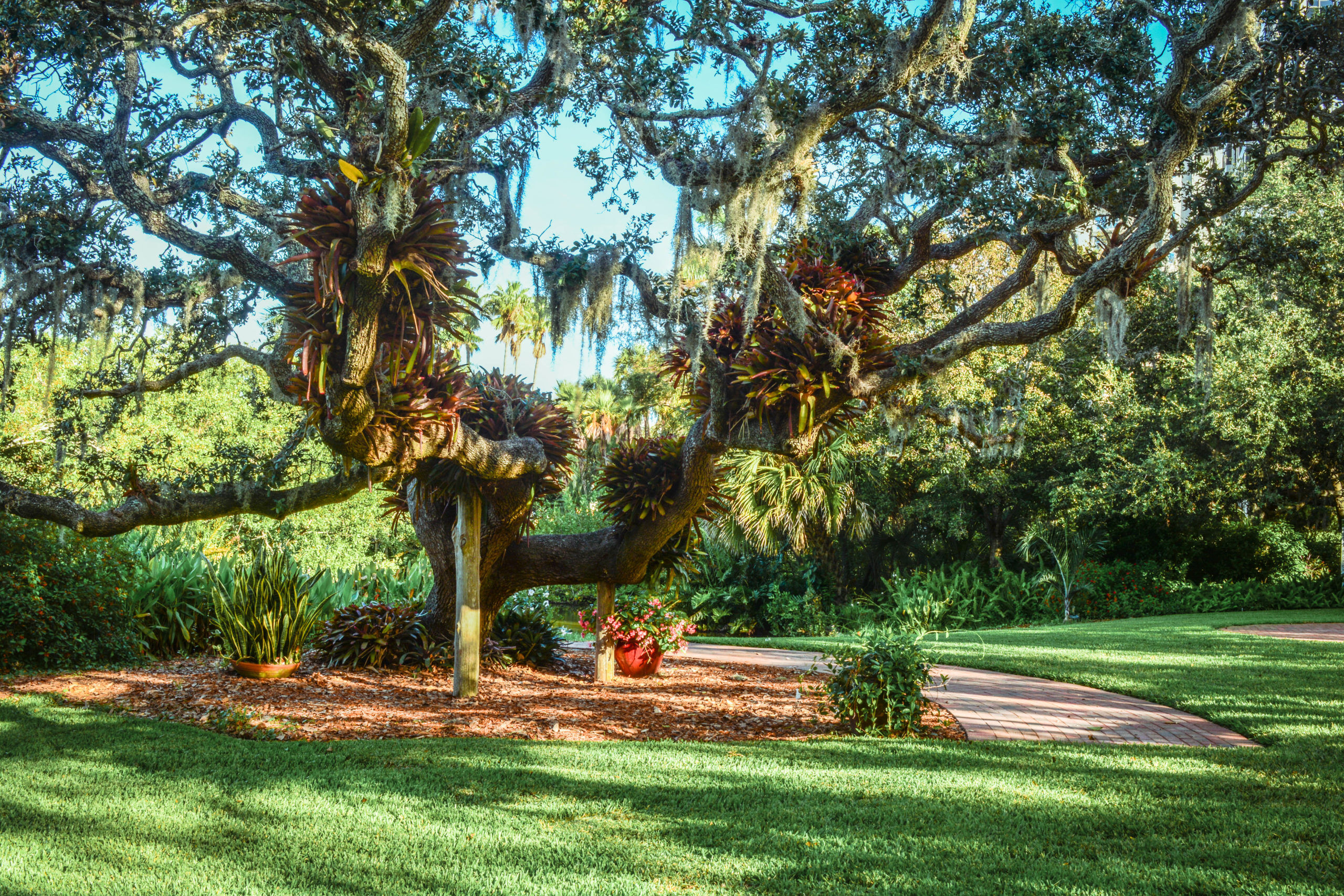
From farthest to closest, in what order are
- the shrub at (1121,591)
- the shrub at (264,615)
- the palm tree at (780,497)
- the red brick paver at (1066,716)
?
the shrub at (1121,591) < the palm tree at (780,497) < the shrub at (264,615) < the red brick paver at (1066,716)

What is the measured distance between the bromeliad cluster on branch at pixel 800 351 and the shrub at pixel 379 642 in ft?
11.8

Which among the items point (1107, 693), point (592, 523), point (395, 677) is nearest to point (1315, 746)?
point (1107, 693)

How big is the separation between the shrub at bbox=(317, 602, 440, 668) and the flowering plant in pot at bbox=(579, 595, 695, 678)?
165 centimetres

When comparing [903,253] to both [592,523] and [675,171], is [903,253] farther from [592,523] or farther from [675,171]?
[592,523]

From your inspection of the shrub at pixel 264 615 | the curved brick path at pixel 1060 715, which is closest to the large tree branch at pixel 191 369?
the shrub at pixel 264 615

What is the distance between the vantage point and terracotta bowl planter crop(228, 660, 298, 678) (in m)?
8.02

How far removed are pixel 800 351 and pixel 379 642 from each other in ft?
16.2

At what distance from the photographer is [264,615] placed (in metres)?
8.19

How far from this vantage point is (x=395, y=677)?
8344 mm

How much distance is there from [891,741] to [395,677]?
4.68 m

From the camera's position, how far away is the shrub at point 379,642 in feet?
28.6

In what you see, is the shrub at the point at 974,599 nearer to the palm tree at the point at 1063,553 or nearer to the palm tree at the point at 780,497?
the palm tree at the point at 1063,553

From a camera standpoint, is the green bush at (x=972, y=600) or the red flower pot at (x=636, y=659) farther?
the green bush at (x=972, y=600)

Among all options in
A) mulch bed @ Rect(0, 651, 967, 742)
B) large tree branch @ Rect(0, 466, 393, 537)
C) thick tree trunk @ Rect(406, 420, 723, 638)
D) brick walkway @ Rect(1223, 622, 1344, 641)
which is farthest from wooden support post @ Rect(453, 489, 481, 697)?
brick walkway @ Rect(1223, 622, 1344, 641)
